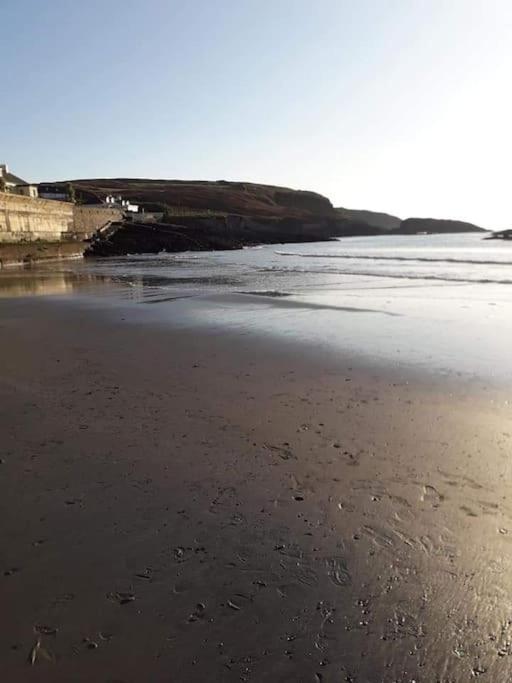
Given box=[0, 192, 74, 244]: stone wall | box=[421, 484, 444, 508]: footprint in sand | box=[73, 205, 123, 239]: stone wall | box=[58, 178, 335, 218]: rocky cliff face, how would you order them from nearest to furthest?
box=[421, 484, 444, 508]: footprint in sand < box=[0, 192, 74, 244]: stone wall < box=[73, 205, 123, 239]: stone wall < box=[58, 178, 335, 218]: rocky cliff face

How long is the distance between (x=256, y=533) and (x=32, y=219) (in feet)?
139

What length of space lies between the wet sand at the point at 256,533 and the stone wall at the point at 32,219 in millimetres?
32343

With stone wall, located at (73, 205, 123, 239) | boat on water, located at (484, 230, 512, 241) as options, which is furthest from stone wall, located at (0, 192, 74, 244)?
boat on water, located at (484, 230, 512, 241)

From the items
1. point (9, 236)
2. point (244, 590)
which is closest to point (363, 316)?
point (244, 590)

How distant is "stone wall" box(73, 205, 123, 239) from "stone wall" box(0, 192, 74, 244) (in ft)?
3.64

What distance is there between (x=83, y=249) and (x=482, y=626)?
154ft

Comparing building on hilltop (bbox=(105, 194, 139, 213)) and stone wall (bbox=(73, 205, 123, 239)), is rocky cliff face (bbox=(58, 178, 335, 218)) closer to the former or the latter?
building on hilltop (bbox=(105, 194, 139, 213))

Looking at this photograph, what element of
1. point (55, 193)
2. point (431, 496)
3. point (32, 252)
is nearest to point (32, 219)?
point (32, 252)

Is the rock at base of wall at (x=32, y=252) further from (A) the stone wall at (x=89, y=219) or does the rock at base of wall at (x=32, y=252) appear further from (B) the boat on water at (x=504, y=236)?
(B) the boat on water at (x=504, y=236)

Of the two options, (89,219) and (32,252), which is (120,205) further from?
(32,252)

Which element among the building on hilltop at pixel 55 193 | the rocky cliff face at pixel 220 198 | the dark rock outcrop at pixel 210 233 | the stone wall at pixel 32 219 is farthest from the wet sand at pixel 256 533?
the rocky cliff face at pixel 220 198

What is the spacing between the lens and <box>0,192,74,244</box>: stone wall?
3472cm

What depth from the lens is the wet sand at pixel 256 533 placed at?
7.72 feet

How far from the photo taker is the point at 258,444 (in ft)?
15.3
